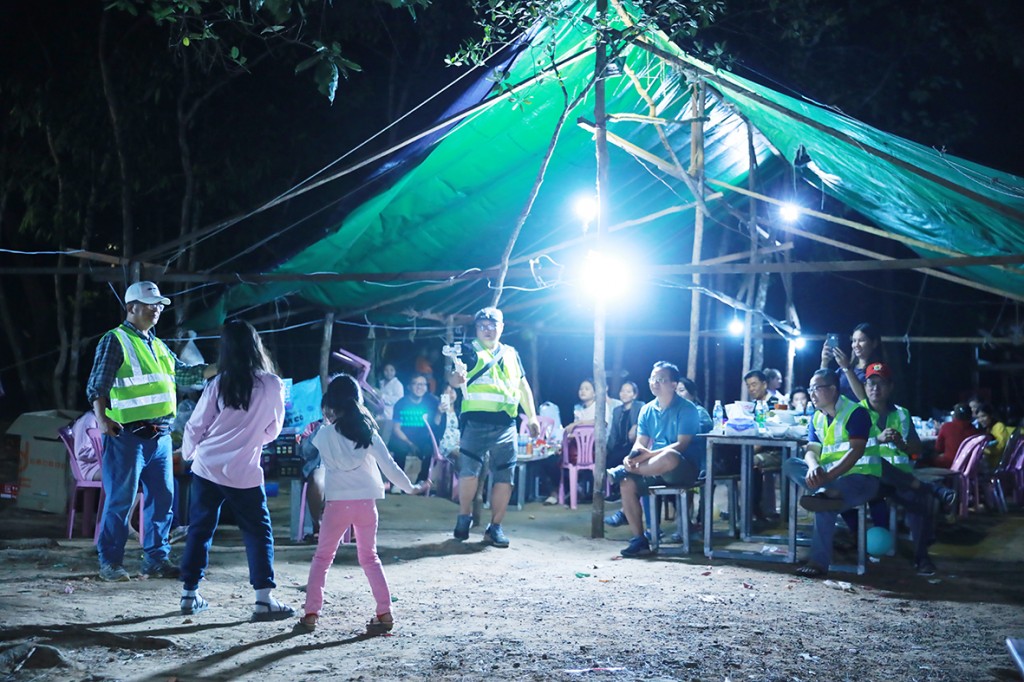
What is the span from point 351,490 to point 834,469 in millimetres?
3615

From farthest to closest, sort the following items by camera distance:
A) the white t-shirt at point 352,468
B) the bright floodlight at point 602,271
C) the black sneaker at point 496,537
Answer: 1. the bright floodlight at point 602,271
2. the black sneaker at point 496,537
3. the white t-shirt at point 352,468

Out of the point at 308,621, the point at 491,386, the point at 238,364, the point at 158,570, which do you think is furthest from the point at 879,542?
the point at 158,570

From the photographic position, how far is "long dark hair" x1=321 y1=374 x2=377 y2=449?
5.41 metres

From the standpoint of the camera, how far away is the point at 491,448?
8.34 metres

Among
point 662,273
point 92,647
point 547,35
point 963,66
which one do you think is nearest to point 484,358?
point 662,273

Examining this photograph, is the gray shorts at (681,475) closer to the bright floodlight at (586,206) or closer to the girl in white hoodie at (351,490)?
the girl in white hoodie at (351,490)

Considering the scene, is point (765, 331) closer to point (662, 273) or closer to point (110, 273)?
point (662, 273)

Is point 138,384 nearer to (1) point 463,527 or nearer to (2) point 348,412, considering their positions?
(2) point 348,412

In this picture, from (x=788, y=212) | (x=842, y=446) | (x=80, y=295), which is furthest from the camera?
(x=80, y=295)

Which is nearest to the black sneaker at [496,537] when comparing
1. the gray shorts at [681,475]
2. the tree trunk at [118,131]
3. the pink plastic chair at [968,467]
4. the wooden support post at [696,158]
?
the gray shorts at [681,475]

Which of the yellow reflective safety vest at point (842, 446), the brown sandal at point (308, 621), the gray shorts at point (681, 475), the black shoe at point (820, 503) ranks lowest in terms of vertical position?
the brown sandal at point (308, 621)

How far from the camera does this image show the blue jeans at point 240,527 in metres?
5.44

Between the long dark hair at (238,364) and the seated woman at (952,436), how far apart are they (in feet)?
28.6

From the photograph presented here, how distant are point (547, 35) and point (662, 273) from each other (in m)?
2.30
